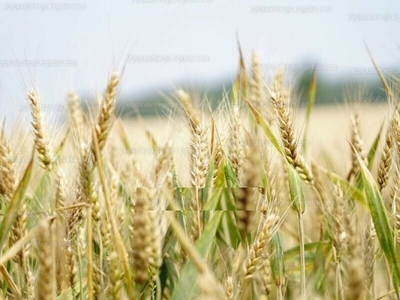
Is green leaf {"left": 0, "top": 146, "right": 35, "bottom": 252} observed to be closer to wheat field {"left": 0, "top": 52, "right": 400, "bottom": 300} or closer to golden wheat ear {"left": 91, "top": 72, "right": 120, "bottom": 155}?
wheat field {"left": 0, "top": 52, "right": 400, "bottom": 300}

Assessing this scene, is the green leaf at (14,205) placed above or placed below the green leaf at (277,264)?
above

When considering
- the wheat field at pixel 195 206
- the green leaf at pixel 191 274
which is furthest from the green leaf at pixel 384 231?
the green leaf at pixel 191 274

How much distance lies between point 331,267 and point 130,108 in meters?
0.69

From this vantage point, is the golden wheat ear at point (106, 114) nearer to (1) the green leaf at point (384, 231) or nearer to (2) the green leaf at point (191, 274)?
Answer: (2) the green leaf at point (191, 274)

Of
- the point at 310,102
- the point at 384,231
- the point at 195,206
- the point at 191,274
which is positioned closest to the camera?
the point at 191,274

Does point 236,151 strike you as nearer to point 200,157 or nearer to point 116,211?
point 200,157

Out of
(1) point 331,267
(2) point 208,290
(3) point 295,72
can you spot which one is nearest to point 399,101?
(3) point 295,72

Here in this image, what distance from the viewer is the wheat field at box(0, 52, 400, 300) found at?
3.45ft

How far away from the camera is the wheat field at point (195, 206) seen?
105 centimetres

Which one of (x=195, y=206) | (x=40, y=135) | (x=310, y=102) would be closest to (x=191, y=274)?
(x=195, y=206)

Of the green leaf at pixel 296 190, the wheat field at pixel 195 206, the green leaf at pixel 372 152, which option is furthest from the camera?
the green leaf at pixel 372 152

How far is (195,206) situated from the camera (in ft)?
4.43

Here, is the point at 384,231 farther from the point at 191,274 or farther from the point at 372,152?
the point at 372,152

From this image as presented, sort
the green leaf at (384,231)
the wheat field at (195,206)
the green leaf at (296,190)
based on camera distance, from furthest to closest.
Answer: the green leaf at (296,190) → the green leaf at (384,231) → the wheat field at (195,206)
